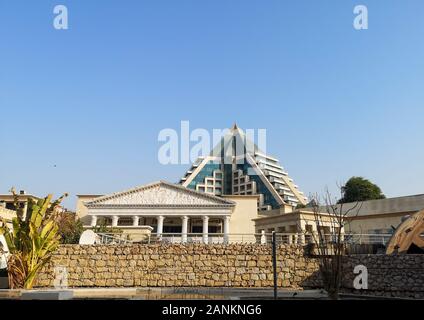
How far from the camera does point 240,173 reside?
128m

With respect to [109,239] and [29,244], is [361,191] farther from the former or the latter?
[29,244]

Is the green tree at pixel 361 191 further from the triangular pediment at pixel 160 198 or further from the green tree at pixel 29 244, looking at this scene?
the green tree at pixel 29 244

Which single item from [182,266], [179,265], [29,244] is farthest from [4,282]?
[182,266]

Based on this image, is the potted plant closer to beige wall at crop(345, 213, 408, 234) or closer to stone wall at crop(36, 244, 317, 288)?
stone wall at crop(36, 244, 317, 288)

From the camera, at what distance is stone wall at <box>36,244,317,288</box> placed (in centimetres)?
1930

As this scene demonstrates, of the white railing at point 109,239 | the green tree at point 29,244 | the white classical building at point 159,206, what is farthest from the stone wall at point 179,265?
the white classical building at point 159,206

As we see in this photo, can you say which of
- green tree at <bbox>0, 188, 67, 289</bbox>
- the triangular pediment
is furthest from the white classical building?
green tree at <bbox>0, 188, 67, 289</bbox>

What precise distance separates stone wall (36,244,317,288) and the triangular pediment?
1547 inches

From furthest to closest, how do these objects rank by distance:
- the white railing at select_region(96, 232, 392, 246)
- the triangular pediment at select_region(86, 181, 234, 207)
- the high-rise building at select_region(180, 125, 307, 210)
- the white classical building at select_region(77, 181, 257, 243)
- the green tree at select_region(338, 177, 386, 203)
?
the high-rise building at select_region(180, 125, 307, 210), the green tree at select_region(338, 177, 386, 203), the triangular pediment at select_region(86, 181, 234, 207), the white classical building at select_region(77, 181, 257, 243), the white railing at select_region(96, 232, 392, 246)

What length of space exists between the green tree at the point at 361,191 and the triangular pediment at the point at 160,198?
23138 mm

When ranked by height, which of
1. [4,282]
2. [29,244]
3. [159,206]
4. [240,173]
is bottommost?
[4,282]

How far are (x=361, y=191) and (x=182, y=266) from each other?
174ft

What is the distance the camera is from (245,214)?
66375 mm
